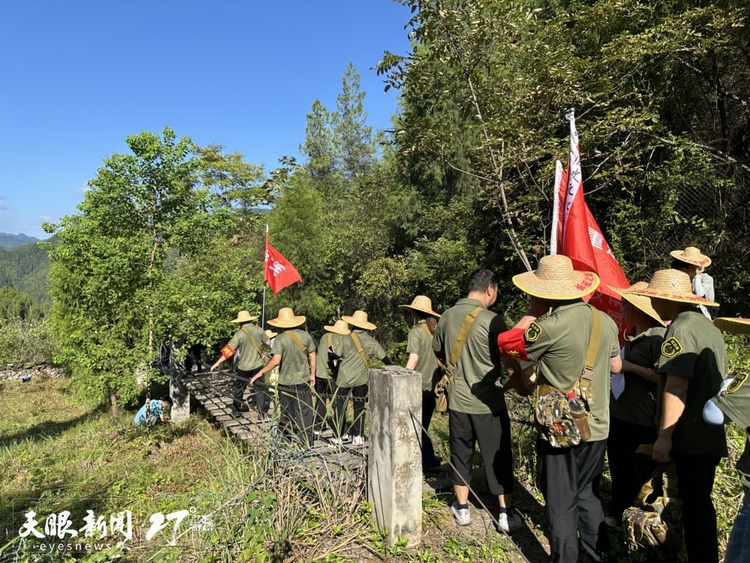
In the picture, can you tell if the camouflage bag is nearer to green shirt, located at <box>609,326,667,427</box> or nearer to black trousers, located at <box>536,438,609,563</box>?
black trousers, located at <box>536,438,609,563</box>

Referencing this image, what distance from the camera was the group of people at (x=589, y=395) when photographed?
229 centimetres

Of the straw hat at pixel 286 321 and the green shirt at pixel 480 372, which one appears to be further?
the straw hat at pixel 286 321

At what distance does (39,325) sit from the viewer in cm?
2150

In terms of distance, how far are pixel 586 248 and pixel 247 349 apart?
16.7 feet

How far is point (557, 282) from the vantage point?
8.41 feet

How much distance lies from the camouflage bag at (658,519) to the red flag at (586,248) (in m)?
1.33

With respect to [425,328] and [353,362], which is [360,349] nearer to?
[353,362]

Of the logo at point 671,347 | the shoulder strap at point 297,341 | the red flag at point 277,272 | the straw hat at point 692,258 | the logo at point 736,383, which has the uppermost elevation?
the red flag at point 277,272

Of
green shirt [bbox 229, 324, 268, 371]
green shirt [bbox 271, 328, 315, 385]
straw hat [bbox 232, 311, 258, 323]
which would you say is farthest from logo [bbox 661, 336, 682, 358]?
straw hat [bbox 232, 311, 258, 323]

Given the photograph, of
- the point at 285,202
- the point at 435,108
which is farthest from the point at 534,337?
the point at 285,202

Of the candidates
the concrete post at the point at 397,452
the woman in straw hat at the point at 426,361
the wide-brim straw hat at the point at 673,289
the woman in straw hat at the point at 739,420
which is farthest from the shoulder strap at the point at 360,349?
the woman in straw hat at the point at 739,420

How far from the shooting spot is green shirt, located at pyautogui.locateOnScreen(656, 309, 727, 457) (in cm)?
226

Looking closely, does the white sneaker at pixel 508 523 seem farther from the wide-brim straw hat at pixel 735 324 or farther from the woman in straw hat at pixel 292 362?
the woman in straw hat at pixel 292 362

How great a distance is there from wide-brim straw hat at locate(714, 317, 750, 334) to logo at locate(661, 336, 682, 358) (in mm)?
267
